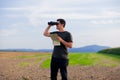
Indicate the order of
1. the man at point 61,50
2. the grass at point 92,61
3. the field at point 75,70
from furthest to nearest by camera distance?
the grass at point 92,61, the field at point 75,70, the man at point 61,50

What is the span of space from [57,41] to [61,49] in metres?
0.37

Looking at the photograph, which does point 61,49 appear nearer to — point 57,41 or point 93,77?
point 57,41

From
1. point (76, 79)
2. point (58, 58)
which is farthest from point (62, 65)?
point (76, 79)

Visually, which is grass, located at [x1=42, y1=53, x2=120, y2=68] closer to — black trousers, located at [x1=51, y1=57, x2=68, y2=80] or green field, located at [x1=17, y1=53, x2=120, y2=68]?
green field, located at [x1=17, y1=53, x2=120, y2=68]

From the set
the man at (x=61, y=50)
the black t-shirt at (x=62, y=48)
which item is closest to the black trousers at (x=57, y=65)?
the man at (x=61, y=50)

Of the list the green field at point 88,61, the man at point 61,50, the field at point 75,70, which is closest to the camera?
the man at point 61,50

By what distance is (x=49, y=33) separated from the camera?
16.1m

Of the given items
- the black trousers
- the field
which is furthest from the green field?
the black trousers

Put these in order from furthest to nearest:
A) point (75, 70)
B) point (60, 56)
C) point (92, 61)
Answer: point (92, 61)
point (75, 70)
point (60, 56)

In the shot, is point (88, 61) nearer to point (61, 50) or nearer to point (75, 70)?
point (75, 70)

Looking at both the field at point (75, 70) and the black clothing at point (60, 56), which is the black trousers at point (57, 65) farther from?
the field at point (75, 70)

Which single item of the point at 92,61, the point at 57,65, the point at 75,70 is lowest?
the point at 92,61

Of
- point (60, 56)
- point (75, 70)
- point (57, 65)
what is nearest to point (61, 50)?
point (60, 56)

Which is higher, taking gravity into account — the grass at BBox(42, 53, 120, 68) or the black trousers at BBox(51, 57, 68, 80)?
the black trousers at BBox(51, 57, 68, 80)
